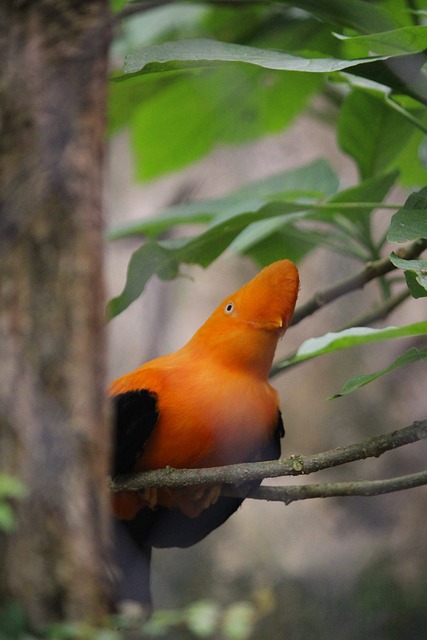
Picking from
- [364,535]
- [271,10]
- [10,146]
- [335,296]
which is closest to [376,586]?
[364,535]

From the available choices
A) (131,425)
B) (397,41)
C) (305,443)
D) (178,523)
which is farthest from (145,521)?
(305,443)

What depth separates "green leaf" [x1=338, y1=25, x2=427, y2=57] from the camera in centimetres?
93

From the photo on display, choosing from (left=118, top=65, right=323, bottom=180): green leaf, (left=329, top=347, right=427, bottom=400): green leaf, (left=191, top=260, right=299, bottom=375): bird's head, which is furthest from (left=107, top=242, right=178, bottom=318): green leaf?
(left=118, top=65, right=323, bottom=180): green leaf

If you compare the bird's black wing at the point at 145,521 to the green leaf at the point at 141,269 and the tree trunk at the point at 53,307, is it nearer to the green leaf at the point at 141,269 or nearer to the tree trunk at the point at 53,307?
the green leaf at the point at 141,269

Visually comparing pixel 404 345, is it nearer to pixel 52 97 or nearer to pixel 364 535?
pixel 364 535

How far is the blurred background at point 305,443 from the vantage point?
231 cm

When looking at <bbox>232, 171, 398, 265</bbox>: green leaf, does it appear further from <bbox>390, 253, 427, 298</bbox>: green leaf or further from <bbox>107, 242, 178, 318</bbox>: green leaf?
<bbox>390, 253, 427, 298</bbox>: green leaf

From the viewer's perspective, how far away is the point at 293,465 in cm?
93

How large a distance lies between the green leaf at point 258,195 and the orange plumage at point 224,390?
0.35 m

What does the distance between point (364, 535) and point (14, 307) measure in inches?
87.4

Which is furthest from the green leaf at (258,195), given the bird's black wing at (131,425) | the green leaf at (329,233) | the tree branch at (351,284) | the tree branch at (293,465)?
the tree branch at (293,465)

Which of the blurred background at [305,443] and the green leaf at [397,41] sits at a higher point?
the green leaf at [397,41]

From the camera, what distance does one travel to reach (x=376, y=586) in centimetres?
240

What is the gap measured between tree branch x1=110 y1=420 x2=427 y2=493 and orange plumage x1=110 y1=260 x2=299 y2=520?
0.08 metres
